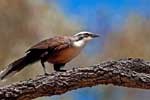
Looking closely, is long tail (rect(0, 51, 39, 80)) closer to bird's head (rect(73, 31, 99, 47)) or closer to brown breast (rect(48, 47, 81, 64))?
brown breast (rect(48, 47, 81, 64))

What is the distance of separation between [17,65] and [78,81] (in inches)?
18.7

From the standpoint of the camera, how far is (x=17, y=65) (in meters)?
3.14

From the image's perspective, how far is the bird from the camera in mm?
3162

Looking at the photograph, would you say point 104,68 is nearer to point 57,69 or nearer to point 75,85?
point 75,85

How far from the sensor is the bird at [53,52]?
124 inches

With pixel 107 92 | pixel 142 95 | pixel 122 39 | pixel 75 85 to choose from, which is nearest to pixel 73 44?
pixel 75 85

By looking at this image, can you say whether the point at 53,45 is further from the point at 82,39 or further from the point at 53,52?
the point at 82,39

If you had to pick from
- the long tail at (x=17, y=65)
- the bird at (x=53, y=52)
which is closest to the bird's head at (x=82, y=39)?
the bird at (x=53, y=52)

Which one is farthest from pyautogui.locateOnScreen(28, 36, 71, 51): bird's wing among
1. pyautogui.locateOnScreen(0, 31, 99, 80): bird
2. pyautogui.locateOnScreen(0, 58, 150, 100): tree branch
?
pyautogui.locateOnScreen(0, 58, 150, 100): tree branch

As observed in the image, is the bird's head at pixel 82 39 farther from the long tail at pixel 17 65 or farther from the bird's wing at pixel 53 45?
the long tail at pixel 17 65

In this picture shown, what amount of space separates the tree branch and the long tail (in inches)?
11.4

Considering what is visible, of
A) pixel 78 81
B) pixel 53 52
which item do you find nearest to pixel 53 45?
pixel 53 52

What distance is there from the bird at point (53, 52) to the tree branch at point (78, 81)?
0.29 m

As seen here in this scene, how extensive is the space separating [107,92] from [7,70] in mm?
3550
